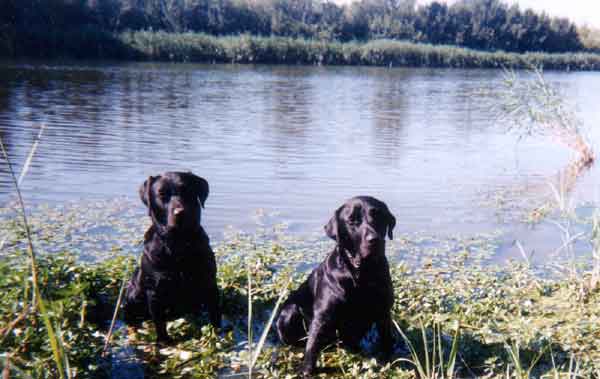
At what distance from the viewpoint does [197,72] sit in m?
35.6

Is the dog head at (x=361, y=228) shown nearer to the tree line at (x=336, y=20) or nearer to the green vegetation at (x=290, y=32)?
the green vegetation at (x=290, y=32)

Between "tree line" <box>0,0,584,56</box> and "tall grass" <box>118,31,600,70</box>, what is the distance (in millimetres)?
4574

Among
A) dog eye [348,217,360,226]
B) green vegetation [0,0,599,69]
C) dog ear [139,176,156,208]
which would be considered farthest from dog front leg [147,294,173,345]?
green vegetation [0,0,599,69]

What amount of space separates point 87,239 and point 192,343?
323 cm

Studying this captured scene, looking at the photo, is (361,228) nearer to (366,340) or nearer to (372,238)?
(372,238)

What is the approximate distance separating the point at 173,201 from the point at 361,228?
152cm

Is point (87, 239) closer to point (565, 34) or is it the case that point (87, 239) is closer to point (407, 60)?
point (407, 60)

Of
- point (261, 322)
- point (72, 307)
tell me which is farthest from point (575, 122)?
point (72, 307)

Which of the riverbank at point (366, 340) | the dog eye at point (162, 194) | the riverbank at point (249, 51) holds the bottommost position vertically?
the riverbank at point (366, 340)

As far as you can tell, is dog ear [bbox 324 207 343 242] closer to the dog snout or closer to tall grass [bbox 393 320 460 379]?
the dog snout

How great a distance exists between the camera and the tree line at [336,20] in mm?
54031

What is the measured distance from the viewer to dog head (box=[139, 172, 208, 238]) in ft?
14.7

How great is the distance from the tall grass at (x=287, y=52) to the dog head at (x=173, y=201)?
4130cm

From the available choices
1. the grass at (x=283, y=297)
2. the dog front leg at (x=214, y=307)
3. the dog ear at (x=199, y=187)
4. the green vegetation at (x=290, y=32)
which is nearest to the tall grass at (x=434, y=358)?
the grass at (x=283, y=297)
